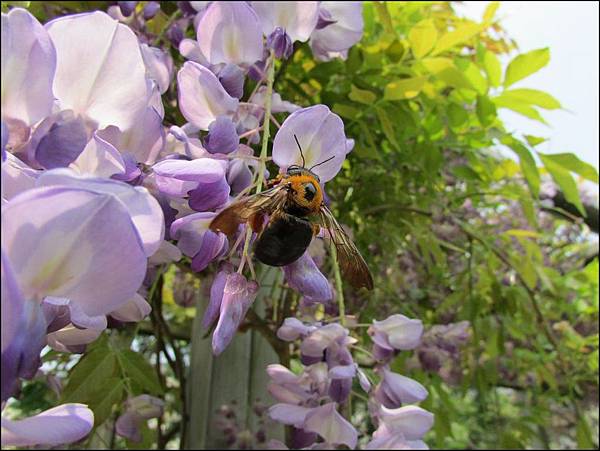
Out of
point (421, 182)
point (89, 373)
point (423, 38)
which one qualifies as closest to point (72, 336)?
point (89, 373)

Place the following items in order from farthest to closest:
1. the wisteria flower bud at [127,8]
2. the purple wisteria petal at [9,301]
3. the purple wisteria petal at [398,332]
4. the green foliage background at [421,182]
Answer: the green foliage background at [421,182] < the wisteria flower bud at [127,8] < the purple wisteria petal at [398,332] < the purple wisteria petal at [9,301]

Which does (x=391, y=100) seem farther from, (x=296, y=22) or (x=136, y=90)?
(x=136, y=90)

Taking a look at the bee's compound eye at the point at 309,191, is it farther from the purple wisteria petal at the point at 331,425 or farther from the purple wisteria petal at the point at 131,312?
the purple wisteria petal at the point at 331,425

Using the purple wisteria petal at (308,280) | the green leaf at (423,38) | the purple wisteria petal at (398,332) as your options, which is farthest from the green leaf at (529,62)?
the purple wisteria petal at (308,280)

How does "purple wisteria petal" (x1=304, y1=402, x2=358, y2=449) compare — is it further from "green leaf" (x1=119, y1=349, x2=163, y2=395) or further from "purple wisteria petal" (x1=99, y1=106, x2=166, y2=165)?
"purple wisteria petal" (x1=99, y1=106, x2=166, y2=165)

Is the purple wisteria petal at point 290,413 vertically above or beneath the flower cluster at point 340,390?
beneath

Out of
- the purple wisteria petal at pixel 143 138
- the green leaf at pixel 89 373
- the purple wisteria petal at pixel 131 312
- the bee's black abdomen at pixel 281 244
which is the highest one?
the purple wisteria petal at pixel 143 138

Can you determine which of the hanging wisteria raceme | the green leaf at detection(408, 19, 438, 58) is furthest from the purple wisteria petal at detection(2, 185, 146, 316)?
the green leaf at detection(408, 19, 438, 58)
